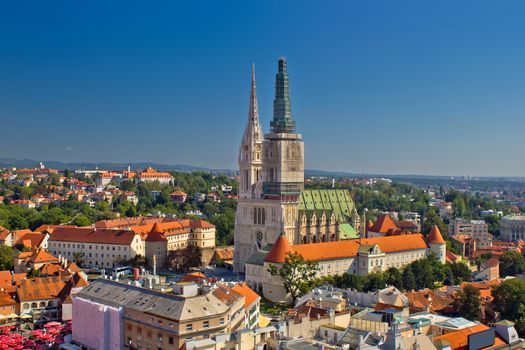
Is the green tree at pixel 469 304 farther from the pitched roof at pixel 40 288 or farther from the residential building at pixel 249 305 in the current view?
the pitched roof at pixel 40 288

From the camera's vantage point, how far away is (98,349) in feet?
170

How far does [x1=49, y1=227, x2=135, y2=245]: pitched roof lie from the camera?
304 feet

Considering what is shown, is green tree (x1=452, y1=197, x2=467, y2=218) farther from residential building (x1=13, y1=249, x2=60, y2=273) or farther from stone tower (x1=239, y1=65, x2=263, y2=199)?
residential building (x1=13, y1=249, x2=60, y2=273)

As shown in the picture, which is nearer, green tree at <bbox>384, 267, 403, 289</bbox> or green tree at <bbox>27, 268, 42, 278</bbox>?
green tree at <bbox>27, 268, 42, 278</bbox>

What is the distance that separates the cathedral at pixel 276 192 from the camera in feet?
292

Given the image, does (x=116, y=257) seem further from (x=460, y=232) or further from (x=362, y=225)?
(x=460, y=232)

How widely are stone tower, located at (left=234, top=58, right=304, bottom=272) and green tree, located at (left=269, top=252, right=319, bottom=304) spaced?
46.3ft

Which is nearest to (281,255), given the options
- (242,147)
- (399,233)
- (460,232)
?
(242,147)

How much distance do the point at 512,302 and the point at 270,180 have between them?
1473 inches

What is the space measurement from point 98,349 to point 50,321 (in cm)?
1394

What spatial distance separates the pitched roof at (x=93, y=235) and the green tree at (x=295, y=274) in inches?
1061

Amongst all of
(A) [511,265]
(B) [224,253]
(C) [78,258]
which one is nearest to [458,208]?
(A) [511,265]

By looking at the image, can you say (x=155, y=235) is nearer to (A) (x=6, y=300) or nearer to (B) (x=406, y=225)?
(A) (x=6, y=300)

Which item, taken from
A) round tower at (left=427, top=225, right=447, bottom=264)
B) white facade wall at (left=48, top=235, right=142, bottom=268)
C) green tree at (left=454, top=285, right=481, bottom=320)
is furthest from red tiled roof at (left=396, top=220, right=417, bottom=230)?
green tree at (left=454, top=285, right=481, bottom=320)
